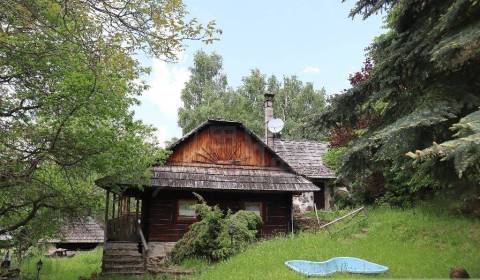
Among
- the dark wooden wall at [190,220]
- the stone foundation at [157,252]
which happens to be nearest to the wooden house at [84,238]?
the dark wooden wall at [190,220]

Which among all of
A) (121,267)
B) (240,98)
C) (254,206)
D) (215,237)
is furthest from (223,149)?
(240,98)

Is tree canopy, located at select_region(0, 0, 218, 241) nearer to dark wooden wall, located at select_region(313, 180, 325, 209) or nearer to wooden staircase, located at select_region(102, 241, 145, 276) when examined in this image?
wooden staircase, located at select_region(102, 241, 145, 276)

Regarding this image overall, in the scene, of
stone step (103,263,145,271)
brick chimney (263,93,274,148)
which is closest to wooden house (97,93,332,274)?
stone step (103,263,145,271)

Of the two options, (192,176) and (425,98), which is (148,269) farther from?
(425,98)

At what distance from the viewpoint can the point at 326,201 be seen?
1005 inches

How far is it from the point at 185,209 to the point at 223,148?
329 centimetres

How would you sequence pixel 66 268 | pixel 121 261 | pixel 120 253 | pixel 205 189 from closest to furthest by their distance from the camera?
pixel 121 261 → pixel 120 253 → pixel 205 189 → pixel 66 268

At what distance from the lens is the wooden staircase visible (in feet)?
55.0

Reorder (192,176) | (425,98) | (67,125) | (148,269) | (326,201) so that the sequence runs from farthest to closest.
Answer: (326,201) → (192,176) → (148,269) → (67,125) → (425,98)

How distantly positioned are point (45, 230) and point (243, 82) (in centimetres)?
3546

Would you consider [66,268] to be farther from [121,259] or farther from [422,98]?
[422,98]

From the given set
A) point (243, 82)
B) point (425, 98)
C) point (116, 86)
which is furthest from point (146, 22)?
point (243, 82)

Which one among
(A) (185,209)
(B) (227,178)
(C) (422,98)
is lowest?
(A) (185,209)

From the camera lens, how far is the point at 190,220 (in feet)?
65.3
